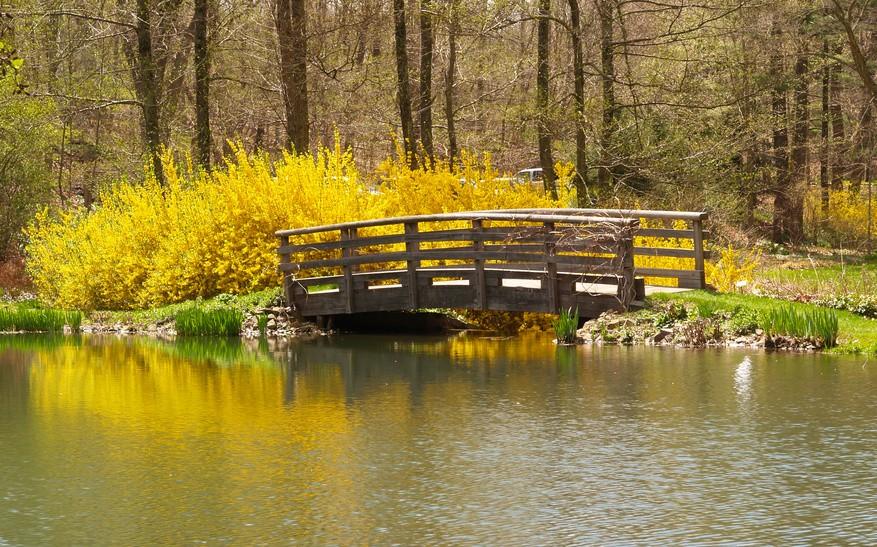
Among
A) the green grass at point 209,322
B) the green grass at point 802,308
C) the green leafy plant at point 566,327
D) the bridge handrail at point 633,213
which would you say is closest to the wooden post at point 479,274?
the bridge handrail at point 633,213

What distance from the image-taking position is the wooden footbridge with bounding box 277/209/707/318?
18.7m

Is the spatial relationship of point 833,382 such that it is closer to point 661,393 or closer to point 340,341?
point 661,393

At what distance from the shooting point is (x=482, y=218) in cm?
1984

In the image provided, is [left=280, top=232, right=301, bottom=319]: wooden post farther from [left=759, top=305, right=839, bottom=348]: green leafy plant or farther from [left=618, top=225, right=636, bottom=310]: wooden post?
[left=759, top=305, right=839, bottom=348]: green leafy plant

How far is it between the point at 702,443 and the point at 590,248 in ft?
26.1

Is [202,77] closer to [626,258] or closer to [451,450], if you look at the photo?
[626,258]

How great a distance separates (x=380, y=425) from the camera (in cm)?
1250

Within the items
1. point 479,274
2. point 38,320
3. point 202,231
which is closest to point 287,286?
point 202,231

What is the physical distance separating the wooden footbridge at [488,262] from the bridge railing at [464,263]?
2 cm

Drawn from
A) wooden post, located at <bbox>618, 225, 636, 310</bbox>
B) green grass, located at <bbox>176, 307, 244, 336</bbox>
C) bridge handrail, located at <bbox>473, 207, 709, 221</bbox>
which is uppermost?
bridge handrail, located at <bbox>473, 207, 709, 221</bbox>

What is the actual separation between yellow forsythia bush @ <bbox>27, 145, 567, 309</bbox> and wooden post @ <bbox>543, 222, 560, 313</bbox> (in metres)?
3.42

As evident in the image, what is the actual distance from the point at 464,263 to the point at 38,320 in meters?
8.80

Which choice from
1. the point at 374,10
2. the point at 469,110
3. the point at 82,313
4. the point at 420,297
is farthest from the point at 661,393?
the point at 469,110

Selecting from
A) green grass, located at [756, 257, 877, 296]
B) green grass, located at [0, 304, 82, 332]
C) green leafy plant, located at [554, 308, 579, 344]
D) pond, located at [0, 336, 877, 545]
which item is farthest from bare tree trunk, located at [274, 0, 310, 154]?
green grass, located at [756, 257, 877, 296]
